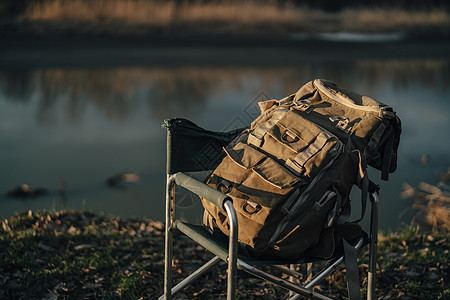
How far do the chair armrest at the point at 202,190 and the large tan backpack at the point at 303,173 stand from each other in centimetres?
16

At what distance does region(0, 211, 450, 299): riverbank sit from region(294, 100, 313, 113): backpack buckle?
3.79 ft

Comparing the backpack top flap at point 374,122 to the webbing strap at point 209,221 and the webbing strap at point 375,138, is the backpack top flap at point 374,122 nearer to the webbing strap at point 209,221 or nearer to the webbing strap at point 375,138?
the webbing strap at point 375,138

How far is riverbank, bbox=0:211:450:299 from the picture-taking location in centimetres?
314

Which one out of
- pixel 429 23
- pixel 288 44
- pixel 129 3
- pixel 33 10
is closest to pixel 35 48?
pixel 33 10

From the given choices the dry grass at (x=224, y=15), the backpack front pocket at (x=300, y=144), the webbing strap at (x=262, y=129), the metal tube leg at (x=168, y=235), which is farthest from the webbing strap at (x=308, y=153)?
the dry grass at (x=224, y=15)

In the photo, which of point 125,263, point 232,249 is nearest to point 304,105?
point 232,249

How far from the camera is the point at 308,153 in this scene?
242 cm

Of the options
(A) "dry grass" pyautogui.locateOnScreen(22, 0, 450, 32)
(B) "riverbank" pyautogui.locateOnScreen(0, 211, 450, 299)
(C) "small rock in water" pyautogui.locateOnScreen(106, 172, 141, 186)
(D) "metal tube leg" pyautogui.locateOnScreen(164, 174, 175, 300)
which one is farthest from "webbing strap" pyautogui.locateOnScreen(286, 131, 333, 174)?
(A) "dry grass" pyautogui.locateOnScreen(22, 0, 450, 32)

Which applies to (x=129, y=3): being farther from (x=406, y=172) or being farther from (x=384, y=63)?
(x=406, y=172)

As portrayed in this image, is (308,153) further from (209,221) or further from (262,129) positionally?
(209,221)

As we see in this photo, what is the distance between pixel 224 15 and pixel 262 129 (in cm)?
1095

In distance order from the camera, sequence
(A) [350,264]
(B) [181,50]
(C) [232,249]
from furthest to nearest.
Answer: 1. (B) [181,50]
2. (A) [350,264]
3. (C) [232,249]

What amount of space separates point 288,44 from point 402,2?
5.76 m

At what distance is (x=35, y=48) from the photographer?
Result: 10594 mm
